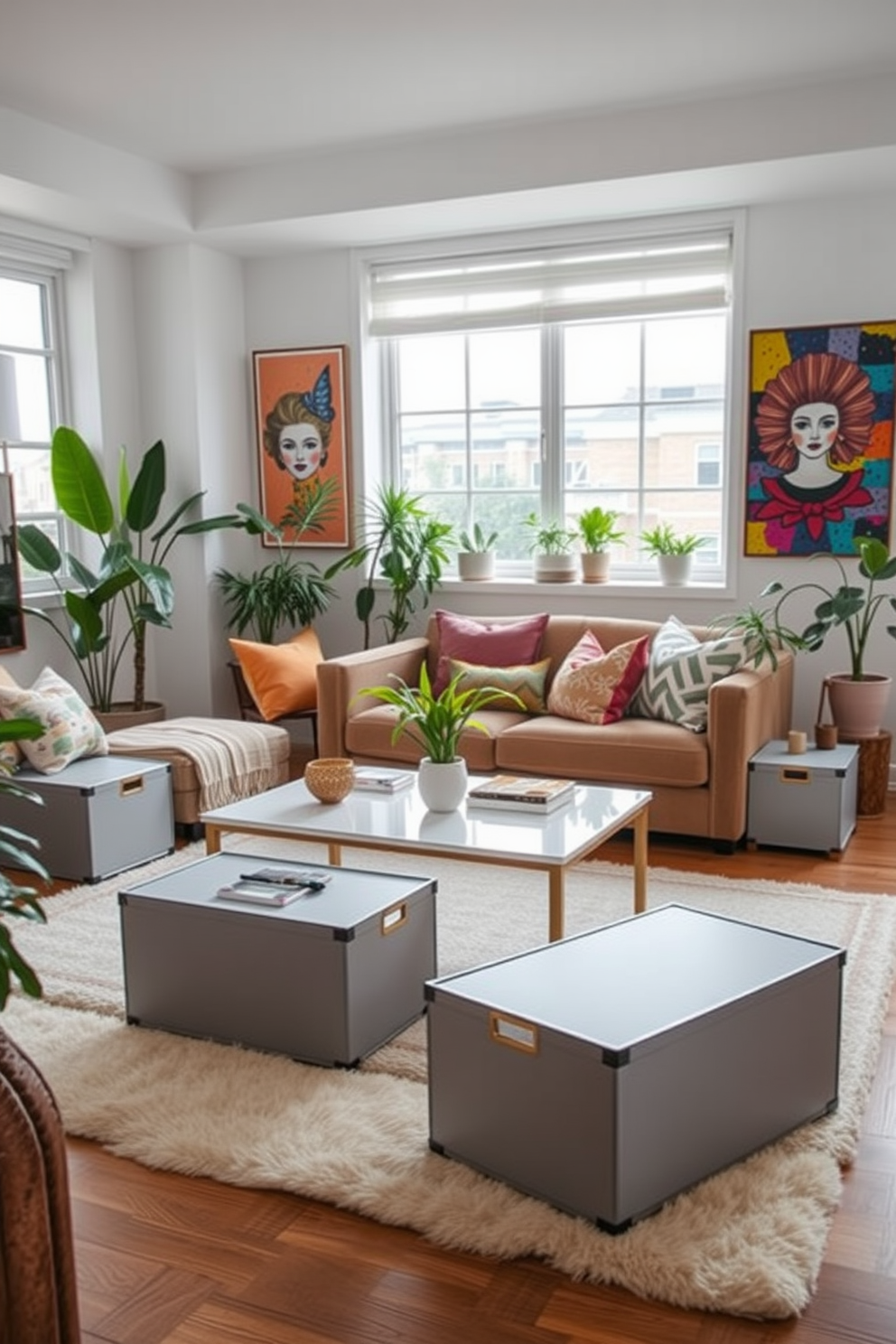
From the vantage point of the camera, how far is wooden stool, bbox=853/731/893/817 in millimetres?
4668

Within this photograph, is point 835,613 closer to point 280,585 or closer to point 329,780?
point 329,780

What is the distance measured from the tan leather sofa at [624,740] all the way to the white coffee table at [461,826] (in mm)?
712

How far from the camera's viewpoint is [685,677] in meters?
4.46

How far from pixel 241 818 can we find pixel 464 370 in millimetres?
3237

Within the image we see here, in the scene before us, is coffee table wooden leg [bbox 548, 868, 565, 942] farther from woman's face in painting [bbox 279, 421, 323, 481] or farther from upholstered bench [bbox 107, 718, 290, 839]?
woman's face in painting [bbox 279, 421, 323, 481]

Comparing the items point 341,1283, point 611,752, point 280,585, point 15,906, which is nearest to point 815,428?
point 611,752

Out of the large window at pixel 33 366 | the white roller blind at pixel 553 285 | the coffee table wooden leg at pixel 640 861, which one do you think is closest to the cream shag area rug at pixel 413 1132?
the coffee table wooden leg at pixel 640 861

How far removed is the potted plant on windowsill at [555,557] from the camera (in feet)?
18.2

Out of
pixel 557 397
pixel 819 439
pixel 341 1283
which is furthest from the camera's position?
pixel 557 397

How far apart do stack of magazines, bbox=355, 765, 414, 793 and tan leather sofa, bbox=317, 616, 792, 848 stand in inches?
31.9

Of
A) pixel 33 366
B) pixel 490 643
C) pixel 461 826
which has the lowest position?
pixel 461 826

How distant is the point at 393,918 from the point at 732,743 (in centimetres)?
178

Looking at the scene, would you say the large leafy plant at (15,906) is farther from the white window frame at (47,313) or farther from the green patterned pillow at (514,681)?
the white window frame at (47,313)

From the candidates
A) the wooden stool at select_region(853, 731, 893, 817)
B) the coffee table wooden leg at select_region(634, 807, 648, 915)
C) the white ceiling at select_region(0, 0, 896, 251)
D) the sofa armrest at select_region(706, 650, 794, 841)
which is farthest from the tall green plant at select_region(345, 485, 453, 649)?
the coffee table wooden leg at select_region(634, 807, 648, 915)
